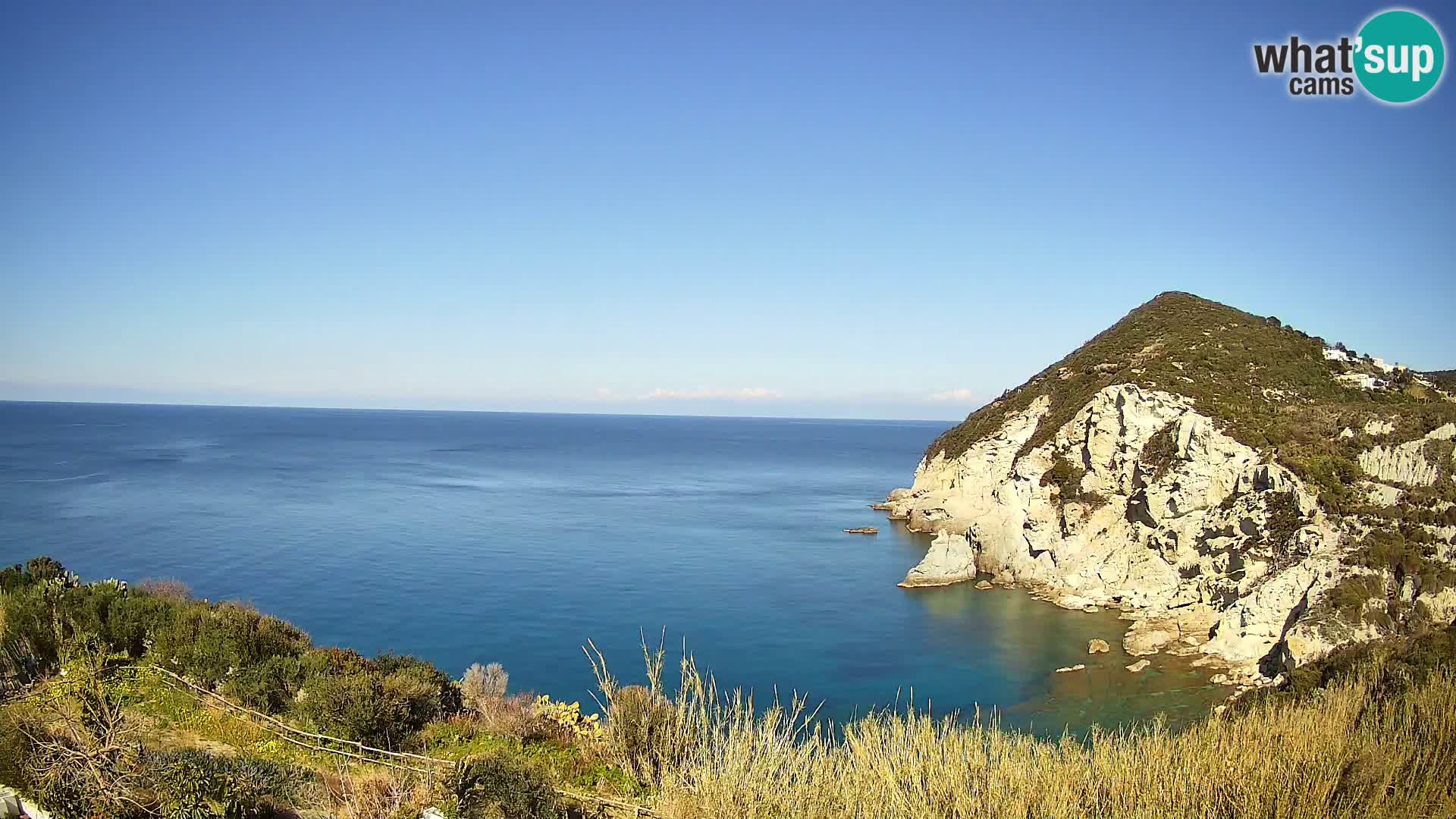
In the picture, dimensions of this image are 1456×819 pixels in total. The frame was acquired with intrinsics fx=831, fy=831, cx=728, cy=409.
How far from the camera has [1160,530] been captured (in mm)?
32219

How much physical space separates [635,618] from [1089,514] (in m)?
19.8

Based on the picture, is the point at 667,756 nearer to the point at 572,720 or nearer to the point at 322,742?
the point at 572,720

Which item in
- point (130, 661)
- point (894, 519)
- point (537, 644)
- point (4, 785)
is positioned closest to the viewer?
point (4, 785)

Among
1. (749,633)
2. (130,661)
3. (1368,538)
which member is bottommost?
(749,633)

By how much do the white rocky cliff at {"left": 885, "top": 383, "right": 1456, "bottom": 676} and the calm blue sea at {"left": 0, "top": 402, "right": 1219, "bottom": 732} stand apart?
208 centimetres

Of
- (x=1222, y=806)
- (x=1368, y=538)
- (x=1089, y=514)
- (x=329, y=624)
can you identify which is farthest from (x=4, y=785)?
(x=1089, y=514)

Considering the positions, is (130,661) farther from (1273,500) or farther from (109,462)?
(109,462)

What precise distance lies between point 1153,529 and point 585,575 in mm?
24014

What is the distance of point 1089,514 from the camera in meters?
35.7

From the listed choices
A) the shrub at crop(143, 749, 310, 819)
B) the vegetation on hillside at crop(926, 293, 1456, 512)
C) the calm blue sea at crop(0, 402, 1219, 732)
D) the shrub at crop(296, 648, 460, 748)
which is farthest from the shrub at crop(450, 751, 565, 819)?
the vegetation on hillside at crop(926, 293, 1456, 512)

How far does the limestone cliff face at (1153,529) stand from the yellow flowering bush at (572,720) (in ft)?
65.6

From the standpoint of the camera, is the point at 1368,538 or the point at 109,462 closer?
the point at 1368,538

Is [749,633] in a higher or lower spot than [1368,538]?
lower

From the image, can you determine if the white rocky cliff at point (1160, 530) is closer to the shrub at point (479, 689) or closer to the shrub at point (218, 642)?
the shrub at point (479, 689)
